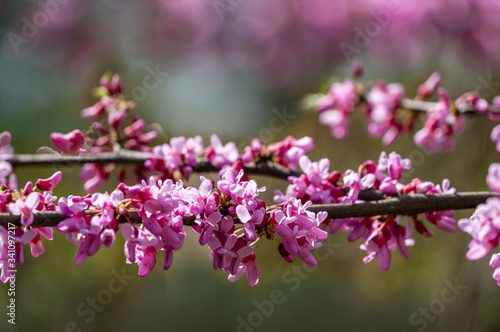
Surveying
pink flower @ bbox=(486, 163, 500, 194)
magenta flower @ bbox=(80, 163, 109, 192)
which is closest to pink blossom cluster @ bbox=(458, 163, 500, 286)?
pink flower @ bbox=(486, 163, 500, 194)

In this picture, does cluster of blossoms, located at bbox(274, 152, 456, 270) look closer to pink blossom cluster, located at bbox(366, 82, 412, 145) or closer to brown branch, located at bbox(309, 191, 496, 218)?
brown branch, located at bbox(309, 191, 496, 218)

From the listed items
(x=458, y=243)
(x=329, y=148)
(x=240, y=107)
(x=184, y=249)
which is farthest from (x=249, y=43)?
(x=458, y=243)

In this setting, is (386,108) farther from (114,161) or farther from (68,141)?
(68,141)

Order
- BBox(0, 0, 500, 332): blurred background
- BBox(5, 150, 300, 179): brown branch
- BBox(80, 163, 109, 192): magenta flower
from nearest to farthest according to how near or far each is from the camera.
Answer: BBox(5, 150, 300, 179): brown branch → BBox(80, 163, 109, 192): magenta flower → BBox(0, 0, 500, 332): blurred background

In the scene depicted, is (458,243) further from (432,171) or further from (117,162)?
(117,162)

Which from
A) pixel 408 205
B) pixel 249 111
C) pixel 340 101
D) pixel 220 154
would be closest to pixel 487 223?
pixel 408 205

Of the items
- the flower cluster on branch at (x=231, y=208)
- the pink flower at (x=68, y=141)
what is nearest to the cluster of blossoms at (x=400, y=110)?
the flower cluster on branch at (x=231, y=208)
